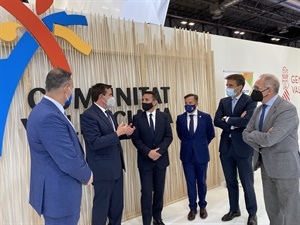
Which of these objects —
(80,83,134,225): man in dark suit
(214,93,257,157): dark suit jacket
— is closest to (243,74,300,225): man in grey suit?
(214,93,257,157): dark suit jacket

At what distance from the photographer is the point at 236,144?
3.08m

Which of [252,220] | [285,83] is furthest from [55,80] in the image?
[285,83]

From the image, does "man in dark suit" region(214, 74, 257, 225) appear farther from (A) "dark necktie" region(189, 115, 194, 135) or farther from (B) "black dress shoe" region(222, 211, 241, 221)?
(A) "dark necktie" region(189, 115, 194, 135)

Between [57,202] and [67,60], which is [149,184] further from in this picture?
[67,60]

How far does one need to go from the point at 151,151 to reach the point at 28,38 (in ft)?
5.87

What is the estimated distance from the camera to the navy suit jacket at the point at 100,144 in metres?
2.60

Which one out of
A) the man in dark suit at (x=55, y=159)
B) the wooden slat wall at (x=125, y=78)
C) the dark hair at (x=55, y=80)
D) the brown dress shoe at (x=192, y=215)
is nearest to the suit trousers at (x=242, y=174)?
the brown dress shoe at (x=192, y=215)

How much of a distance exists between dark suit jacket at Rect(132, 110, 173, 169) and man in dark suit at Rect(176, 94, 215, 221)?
0.36 metres

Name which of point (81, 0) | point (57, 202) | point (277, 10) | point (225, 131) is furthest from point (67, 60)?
point (277, 10)

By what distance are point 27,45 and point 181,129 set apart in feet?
6.72

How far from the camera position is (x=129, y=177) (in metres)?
3.62

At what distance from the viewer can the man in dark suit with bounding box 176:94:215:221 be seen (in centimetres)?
337

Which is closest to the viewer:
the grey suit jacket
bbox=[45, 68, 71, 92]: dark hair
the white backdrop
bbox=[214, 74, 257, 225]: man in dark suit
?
bbox=[45, 68, 71, 92]: dark hair

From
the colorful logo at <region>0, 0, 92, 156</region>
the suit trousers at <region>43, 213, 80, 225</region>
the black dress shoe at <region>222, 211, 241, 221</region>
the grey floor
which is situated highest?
the colorful logo at <region>0, 0, 92, 156</region>
